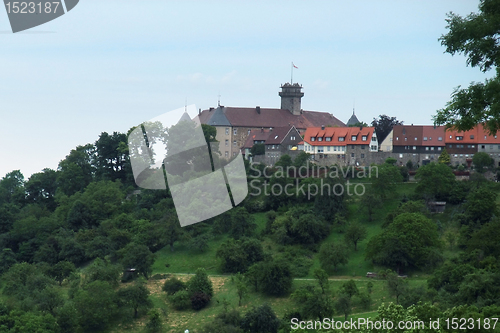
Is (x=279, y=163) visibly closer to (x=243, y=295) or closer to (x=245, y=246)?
(x=245, y=246)

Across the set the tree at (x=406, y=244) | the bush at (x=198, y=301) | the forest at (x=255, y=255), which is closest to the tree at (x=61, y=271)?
the forest at (x=255, y=255)

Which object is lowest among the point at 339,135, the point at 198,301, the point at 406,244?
the point at 198,301

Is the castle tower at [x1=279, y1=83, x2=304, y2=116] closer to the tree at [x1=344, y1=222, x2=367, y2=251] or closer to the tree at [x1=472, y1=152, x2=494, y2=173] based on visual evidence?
the tree at [x1=472, y1=152, x2=494, y2=173]

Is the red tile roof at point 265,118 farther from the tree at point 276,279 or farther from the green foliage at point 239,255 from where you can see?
the tree at point 276,279

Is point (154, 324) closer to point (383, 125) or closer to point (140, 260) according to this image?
point (140, 260)

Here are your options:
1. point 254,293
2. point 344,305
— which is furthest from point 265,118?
point 344,305

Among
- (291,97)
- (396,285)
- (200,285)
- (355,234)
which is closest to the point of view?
(396,285)

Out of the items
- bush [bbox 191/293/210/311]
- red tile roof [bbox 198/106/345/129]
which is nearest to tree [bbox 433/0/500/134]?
bush [bbox 191/293/210/311]
